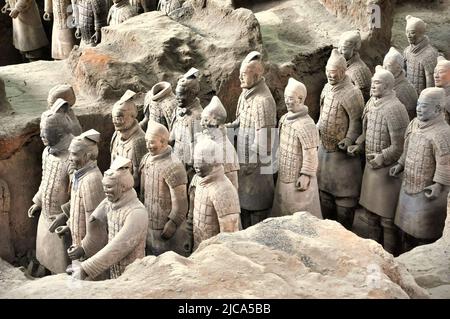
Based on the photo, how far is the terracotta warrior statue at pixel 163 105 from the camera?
332 inches

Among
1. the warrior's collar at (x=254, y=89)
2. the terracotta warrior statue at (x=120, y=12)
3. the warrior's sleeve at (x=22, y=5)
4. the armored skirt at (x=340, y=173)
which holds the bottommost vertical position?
the armored skirt at (x=340, y=173)

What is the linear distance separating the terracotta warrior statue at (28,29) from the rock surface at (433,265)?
22.1 ft

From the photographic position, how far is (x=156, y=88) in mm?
8562

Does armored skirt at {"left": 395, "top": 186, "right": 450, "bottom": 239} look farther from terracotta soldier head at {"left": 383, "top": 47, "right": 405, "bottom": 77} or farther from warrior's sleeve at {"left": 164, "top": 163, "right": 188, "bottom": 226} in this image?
warrior's sleeve at {"left": 164, "top": 163, "right": 188, "bottom": 226}

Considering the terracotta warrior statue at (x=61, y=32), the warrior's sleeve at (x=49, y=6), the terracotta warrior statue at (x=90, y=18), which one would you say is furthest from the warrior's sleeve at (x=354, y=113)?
A: the warrior's sleeve at (x=49, y=6)

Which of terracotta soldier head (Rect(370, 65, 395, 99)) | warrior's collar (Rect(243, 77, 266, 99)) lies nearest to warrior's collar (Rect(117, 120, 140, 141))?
warrior's collar (Rect(243, 77, 266, 99))

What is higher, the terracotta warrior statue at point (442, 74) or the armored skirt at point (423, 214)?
the terracotta warrior statue at point (442, 74)

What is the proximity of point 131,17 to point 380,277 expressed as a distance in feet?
18.9

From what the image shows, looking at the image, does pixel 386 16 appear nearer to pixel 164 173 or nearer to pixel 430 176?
pixel 430 176

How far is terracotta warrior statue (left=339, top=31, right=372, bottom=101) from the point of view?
9.19 meters

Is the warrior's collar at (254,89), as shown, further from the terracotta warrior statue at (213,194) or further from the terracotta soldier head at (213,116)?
the terracotta warrior statue at (213,194)

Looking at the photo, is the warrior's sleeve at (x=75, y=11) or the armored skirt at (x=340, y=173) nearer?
the armored skirt at (x=340, y=173)

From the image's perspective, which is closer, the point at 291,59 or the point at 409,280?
the point at 409,280
